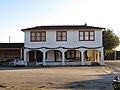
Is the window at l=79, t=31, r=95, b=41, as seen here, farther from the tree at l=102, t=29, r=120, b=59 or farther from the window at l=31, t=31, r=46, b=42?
the tree at l=102, t=29, r=120, b=59

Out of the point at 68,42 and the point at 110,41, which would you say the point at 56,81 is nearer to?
the point at 68,42

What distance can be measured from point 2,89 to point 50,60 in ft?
120

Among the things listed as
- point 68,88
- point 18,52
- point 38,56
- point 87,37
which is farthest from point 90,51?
point 68,88

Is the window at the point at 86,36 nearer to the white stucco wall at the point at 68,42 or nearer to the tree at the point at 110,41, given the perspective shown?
the white stucco wall at the point at 68,42

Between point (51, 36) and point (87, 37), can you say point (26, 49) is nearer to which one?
point (51, 36)

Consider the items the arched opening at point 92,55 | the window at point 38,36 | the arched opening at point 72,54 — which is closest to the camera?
the window at point 38,36

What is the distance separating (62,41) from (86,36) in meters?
3.92

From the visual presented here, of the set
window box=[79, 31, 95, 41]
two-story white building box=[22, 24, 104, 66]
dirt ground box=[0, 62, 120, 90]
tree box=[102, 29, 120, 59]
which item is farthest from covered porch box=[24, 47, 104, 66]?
dirt ground box=[0, 62, 120, 90]

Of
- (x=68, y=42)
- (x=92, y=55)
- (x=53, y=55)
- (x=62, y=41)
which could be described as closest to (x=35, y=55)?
(x=53, y=55)

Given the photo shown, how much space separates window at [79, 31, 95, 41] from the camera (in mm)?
53000

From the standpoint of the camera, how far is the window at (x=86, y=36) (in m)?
53.0

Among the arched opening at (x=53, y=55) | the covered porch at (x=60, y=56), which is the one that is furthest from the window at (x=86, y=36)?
the arched opening at (x=53, y=55)

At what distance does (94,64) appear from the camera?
52.2 metres

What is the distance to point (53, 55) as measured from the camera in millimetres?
54781
